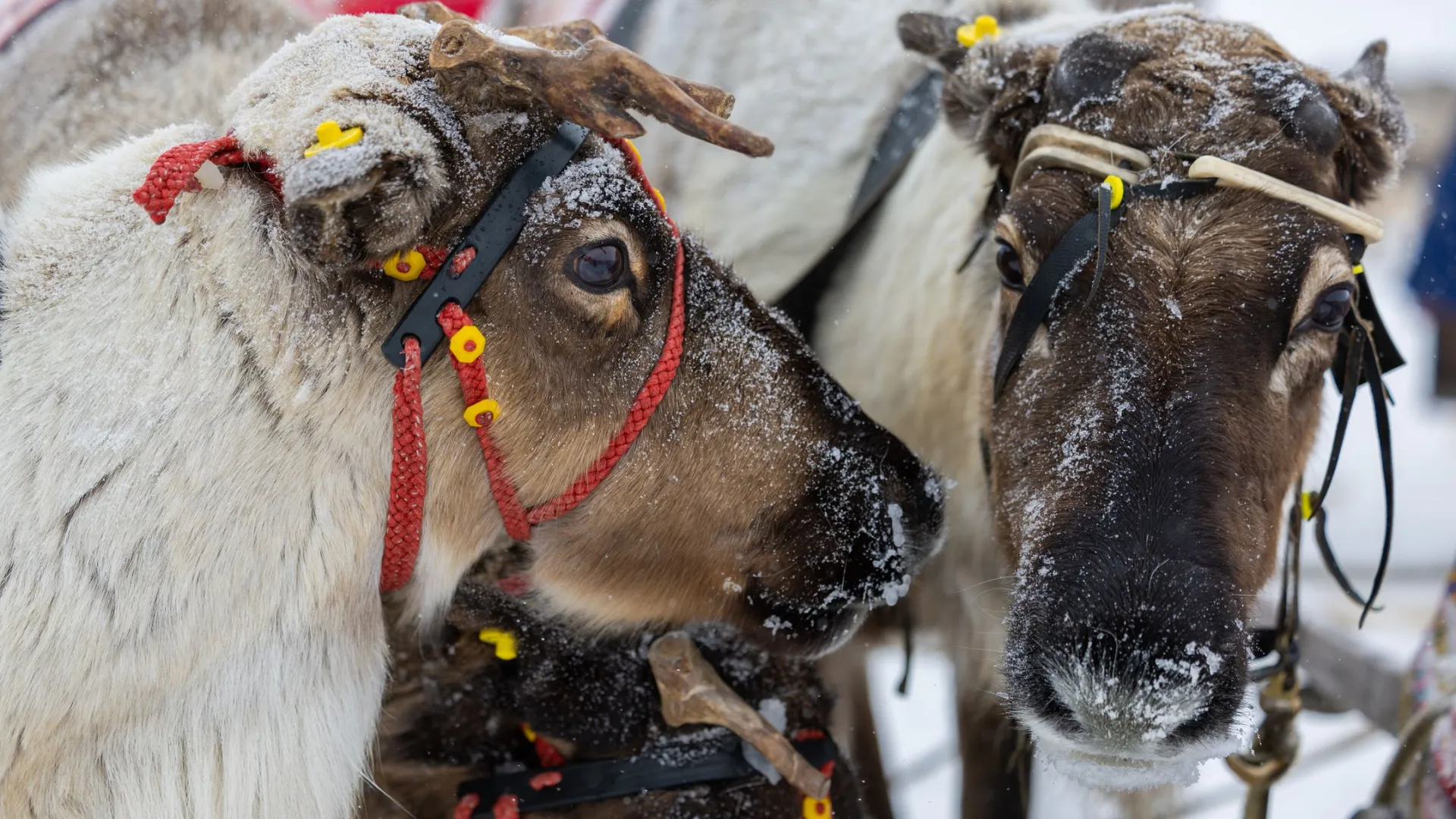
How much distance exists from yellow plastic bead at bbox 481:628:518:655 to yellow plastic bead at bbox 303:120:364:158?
998 mm

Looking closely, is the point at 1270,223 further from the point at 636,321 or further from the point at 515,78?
the point at 515,78

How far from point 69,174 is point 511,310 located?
0.86 metres

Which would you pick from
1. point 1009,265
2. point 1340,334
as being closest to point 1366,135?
point 1340,334

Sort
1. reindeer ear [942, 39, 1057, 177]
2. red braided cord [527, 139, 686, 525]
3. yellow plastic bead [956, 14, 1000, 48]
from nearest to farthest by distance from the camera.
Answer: red braided cord [527, 139, 686, 525], reindeer ear [942, 39, 1057, 177], yellow plastic bead [956, 14, 1000, 48]

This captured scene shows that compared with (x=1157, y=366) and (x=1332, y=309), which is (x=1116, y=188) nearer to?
(x=1157, y=366)

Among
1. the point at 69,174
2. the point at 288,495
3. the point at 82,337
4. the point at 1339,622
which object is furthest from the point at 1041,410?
the point at 1339,622

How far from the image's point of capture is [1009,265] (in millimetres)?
2461

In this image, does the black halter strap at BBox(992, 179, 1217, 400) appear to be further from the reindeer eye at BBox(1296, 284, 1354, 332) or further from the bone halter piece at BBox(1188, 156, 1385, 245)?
the reindeer eye at BBox(1296, 284, 1354, 332)

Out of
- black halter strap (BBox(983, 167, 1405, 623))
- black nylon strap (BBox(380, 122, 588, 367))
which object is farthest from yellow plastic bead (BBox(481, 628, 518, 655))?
black halter strap (BBox(983, 167, 1405, 623))

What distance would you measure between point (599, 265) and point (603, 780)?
97 cm

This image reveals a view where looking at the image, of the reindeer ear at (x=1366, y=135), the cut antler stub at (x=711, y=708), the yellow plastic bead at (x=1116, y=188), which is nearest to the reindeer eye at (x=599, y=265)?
the cut antler stub at (x=711, y=708)

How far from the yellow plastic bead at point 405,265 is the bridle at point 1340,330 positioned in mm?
1130

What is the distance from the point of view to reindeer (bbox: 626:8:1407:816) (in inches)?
79.4

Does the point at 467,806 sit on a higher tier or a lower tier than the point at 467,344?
lower
